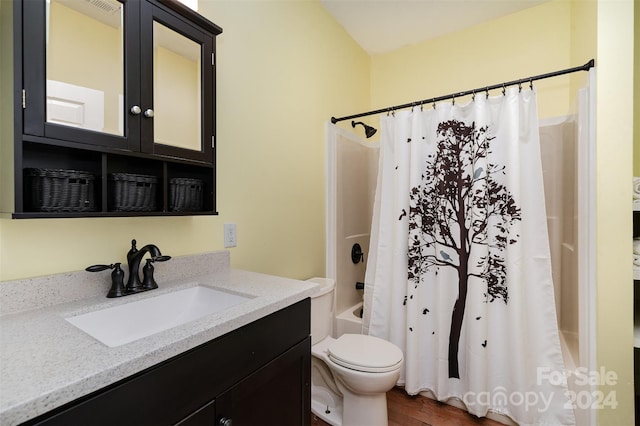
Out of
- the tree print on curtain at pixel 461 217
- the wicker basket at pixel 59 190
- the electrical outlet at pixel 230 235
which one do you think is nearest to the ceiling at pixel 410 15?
the tree print on curtain at pixel 461 217

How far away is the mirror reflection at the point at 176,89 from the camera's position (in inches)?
43.3

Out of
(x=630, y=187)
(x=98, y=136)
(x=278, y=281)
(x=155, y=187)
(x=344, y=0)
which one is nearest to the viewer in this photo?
(x=98, y=136)

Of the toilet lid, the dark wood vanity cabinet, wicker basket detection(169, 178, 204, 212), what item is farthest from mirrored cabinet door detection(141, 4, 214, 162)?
the toilet lid

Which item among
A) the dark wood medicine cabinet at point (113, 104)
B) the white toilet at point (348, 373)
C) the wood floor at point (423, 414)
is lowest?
the wood floor at point (423, 414)

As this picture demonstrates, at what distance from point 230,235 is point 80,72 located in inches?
33.7

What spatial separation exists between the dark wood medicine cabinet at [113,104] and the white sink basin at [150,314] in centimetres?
31

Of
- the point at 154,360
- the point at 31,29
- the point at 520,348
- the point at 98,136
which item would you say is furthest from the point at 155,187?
the point at 520,348

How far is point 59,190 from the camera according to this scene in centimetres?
89

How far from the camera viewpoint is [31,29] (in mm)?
805

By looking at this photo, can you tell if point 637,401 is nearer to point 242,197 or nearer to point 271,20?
point 242,197

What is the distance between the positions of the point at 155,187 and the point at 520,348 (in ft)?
6.37

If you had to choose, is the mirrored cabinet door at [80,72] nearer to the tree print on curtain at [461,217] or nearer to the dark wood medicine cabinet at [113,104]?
the dark wood medicine cabinet at [113,104]

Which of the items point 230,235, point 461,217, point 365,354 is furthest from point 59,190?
point 461,217

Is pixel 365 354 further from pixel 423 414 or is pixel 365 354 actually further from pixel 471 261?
pixel 471 261
